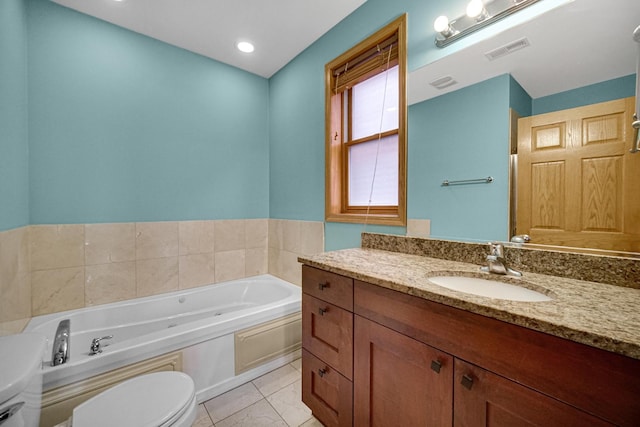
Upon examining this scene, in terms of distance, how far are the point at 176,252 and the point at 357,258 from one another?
1764 mm

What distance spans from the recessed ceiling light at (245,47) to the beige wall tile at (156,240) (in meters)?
1.70

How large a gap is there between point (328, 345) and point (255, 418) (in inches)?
28.5

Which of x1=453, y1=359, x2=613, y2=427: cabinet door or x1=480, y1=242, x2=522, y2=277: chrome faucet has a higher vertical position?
x1=480, y1=242, x2=522, y2=277: chrome faucet

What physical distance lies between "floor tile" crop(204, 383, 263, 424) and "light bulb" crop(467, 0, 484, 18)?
7.99 feet

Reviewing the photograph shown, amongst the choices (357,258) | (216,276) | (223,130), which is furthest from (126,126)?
(357,258)

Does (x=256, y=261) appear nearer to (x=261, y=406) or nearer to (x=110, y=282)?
(x=110, y=282)

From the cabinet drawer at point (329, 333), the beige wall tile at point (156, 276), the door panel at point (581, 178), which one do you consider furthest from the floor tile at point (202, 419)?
the door panel at point (581, 178)

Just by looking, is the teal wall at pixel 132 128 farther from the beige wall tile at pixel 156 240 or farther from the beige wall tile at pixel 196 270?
the beige wall tile at pixel 196 270

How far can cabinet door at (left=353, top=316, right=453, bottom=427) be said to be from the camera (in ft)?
2.54

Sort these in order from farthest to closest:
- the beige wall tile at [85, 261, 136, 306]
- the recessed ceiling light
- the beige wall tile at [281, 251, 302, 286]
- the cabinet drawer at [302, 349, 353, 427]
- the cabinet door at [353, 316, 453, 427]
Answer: the beige wall tile at [281, 251, 302, 286] < the recessed ceiling light < the beige wall tile at [85, 261, 136, 306] < the cabinet drawer at [302, 349, 353, 427] < the cabinet door at [353, 316, 453, 427]

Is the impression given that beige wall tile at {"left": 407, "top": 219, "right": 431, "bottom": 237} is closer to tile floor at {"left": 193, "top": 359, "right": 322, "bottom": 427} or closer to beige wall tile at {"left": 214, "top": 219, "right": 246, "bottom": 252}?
tile floor at {"left": 193, "top": 359, "right": 322, "bottom": 427}

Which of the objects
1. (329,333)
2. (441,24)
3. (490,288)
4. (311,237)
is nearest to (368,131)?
(441,24)

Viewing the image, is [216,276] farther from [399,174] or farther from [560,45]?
[560,45]

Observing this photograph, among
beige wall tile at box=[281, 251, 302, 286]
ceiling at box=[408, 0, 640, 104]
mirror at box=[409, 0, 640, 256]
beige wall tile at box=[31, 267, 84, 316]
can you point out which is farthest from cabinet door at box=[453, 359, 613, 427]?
beige wall tile at box=[31, 267, 84, 316]
